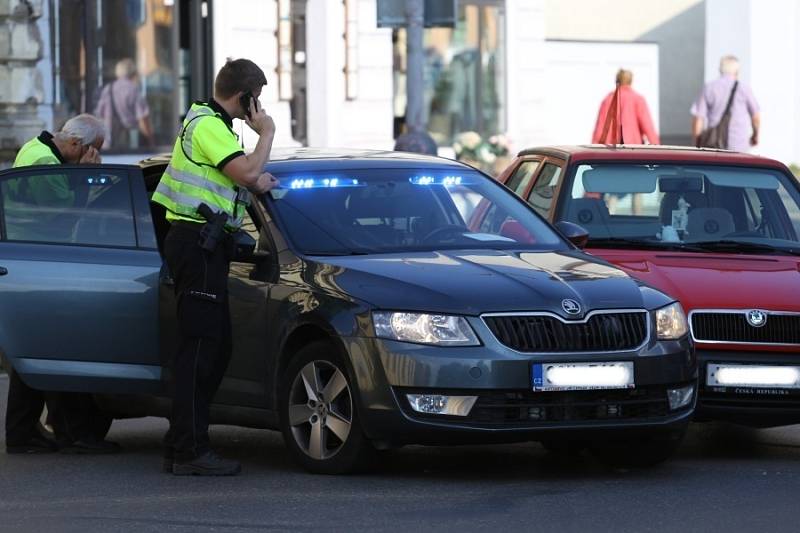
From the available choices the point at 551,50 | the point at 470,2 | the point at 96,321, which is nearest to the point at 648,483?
the point at 96,321

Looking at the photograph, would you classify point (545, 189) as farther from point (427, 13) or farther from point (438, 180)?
point (427, 13)

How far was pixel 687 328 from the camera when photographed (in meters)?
9.34

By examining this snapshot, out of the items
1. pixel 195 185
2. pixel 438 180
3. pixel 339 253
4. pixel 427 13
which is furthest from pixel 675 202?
pixel 427 13

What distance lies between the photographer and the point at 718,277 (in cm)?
1022

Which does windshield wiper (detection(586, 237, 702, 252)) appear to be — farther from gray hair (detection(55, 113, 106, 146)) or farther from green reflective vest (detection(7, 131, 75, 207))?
green reflective vest (detection(7, 131, 75, 207))

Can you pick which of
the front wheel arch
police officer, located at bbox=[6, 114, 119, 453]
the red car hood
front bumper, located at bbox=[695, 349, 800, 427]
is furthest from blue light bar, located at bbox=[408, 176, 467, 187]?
police officer, located at bbox=[6, 114, 119, 453]

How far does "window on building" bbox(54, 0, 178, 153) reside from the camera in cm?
2331

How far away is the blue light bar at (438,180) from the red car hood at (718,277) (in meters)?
0.92

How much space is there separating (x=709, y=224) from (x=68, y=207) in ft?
11.1

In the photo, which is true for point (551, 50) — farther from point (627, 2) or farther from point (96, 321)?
point (96, 321)

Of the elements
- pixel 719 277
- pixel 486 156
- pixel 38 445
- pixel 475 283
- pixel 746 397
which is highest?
pixel 475 283

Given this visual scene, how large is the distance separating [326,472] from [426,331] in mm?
864

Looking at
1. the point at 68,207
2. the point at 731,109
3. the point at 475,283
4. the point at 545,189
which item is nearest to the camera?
the point at 475,283

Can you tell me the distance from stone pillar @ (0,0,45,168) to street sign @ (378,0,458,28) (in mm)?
8161
